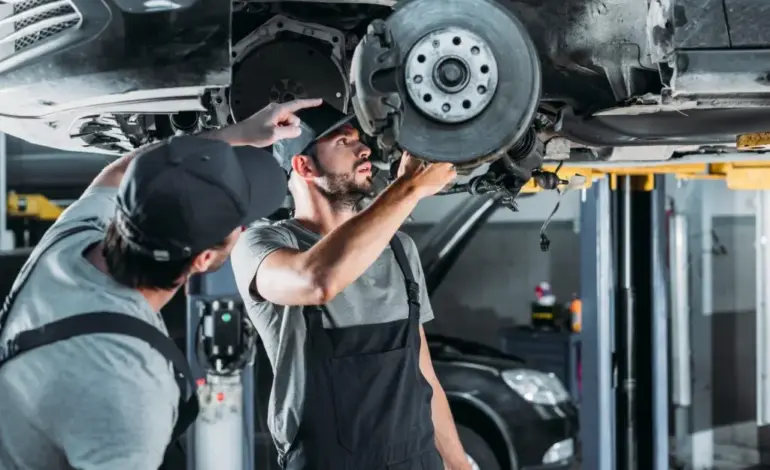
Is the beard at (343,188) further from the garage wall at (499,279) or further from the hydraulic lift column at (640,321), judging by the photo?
the garage wall at (499,279)

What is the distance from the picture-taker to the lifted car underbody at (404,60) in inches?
55.7

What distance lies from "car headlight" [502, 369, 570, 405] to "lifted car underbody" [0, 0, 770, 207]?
1739 millimetres

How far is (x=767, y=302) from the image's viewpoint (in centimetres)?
361

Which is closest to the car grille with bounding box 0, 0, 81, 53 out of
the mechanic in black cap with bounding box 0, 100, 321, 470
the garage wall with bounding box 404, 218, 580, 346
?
the mechanic in black cap with bounding box 0, 100, 321, 470

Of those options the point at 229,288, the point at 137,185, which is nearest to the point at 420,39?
the point at 137,185

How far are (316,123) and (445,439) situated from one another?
771 mm

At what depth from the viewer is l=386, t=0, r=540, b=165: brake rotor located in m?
1.40

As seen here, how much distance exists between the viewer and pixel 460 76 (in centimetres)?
141

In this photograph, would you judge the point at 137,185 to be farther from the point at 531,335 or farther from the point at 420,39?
the point at 531,335

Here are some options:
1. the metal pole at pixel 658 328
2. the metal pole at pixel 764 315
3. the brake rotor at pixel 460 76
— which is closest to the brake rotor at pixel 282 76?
the brake rotor at pixel 460 76

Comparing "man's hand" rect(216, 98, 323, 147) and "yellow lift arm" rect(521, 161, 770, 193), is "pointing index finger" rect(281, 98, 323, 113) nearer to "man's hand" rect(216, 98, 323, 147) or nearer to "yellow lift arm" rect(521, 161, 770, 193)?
"man's hand" rect(216, 98, 323, 147)

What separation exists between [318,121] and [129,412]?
0.77m

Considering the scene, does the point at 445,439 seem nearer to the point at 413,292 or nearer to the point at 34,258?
the point at 413,292

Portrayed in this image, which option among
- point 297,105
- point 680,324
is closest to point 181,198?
point 297,105
